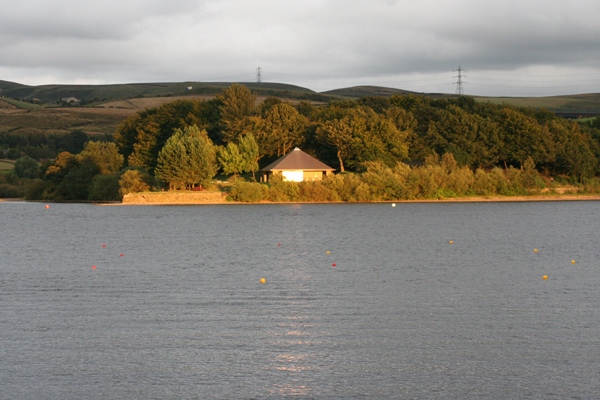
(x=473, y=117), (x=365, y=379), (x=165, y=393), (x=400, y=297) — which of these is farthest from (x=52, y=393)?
(x=473, y=117)

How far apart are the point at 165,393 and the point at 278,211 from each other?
56.1 meters

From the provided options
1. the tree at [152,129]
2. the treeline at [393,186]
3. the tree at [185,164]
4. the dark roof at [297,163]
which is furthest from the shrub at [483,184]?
the tree at [152,129]

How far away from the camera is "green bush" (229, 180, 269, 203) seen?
8025 centimetres

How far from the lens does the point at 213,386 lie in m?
14.3

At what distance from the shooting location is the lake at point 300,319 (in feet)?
47.7

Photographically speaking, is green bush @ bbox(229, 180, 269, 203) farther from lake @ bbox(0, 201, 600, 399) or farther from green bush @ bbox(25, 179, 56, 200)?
lake @ bbox(0, 201, 600, 399)

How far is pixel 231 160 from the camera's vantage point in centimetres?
8838

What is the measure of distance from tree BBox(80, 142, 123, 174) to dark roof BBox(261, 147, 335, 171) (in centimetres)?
2033

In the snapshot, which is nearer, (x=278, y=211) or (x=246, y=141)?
(x=278, y=211)

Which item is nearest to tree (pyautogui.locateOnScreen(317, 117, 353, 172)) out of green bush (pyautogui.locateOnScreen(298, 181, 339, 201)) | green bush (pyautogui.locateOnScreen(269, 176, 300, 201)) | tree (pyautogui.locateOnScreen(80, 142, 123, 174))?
green bush (pyautogui.locateOnScreen(298, 181, 339, 201))

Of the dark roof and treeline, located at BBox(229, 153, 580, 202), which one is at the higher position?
the dark roof

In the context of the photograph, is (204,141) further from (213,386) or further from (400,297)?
(213,386)

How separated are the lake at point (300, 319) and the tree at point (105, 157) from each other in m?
56.7

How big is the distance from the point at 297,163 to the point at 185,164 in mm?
14312
